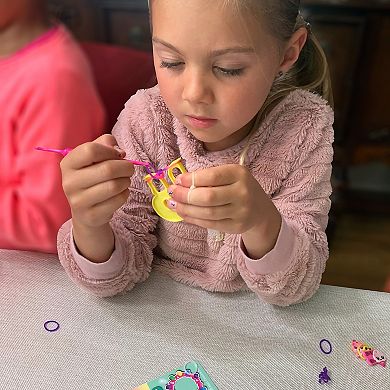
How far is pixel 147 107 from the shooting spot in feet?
2.42

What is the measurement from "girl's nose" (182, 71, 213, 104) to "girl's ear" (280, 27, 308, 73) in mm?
136

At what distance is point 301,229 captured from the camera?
0.67m

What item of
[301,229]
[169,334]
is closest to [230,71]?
[301,229]

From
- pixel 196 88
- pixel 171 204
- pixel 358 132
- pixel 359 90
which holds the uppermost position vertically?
pixel 196 88

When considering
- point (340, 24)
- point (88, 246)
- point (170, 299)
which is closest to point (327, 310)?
point (170, 299)

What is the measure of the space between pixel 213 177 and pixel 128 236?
226mm

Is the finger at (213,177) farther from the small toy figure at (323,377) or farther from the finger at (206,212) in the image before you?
the small toy figure at (323,377)

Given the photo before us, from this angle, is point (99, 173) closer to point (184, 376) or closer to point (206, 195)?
point (206, 195)

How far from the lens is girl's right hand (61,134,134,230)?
58 cm

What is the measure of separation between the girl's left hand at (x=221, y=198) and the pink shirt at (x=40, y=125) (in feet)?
0.63

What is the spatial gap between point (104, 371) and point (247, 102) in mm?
360

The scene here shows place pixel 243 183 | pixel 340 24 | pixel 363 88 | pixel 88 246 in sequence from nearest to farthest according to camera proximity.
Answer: pixel 243 183, pixel 88 246, pixel 340 24, pixel 363 88

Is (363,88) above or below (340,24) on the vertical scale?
below

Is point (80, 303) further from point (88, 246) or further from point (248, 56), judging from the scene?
point (248, 56)
